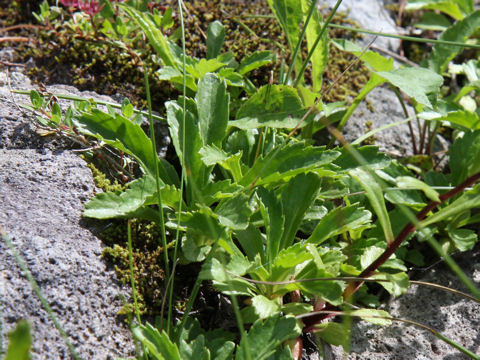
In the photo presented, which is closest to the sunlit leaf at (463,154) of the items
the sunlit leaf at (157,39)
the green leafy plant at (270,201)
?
the green leafy plant at (270,201)

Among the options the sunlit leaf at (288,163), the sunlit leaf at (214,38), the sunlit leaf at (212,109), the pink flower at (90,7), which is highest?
the pink flower at (90,7)

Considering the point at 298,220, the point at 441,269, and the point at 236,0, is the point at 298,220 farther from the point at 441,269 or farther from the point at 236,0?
the point at 236,0

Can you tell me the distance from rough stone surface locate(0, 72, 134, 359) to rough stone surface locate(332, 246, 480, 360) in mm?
825

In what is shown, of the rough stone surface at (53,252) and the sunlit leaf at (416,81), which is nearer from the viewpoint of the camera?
the rough stone surface at (53,252)

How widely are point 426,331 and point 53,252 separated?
4.42 ft

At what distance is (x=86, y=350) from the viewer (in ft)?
4.79

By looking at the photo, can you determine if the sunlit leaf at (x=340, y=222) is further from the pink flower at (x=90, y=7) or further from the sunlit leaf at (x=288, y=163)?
the pink flower at (x=90, y=7)

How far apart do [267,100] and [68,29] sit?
3.43ft

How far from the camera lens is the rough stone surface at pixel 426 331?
179cm

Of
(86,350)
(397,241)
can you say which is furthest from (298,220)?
(86,350)

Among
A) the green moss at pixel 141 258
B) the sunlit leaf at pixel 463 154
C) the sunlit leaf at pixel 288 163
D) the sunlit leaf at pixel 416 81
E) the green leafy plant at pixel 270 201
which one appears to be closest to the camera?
the green leafy plant at pixel 270 201

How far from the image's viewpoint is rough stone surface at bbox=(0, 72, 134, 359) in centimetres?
145

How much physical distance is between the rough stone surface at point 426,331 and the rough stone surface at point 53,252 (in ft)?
2.71

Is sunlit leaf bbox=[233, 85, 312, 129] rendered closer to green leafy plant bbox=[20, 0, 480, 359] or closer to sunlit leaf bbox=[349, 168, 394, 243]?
green leafy plant bbox=[20, 0, 480, 359]
